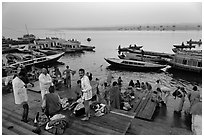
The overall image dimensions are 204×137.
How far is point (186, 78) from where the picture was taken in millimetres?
23688

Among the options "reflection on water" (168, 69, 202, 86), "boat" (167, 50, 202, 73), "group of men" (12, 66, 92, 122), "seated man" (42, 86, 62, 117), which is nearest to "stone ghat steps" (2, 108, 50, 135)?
"group of men" (12, 66, 92, 122)

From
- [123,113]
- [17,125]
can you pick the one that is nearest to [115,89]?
[123,113]

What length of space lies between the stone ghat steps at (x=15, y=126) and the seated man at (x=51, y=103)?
677 mm

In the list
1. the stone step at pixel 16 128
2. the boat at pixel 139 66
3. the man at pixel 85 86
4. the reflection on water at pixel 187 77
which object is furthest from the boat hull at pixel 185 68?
the stone step at pixel 16 128

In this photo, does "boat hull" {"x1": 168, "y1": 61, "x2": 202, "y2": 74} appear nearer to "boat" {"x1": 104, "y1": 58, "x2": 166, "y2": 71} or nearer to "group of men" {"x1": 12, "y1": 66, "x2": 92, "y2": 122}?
"boat" {"x1": 104, "y1": 58, "x2": 166, "y2": 71}

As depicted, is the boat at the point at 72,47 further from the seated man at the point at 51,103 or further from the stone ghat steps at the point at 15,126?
the seated man at the point at 51,103

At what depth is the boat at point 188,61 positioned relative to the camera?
78.4ft

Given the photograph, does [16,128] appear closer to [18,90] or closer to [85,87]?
[18,90]

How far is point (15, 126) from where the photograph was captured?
5.20 m

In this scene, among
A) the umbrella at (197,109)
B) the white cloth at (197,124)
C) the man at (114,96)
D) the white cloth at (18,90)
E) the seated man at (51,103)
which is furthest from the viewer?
the man at (114,96)

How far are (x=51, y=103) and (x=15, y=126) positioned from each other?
50.7 inches

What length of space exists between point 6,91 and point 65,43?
143 feet

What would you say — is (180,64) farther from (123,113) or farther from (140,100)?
(123,113)

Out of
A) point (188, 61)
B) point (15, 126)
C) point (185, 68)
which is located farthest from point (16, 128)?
point (188, 61)
